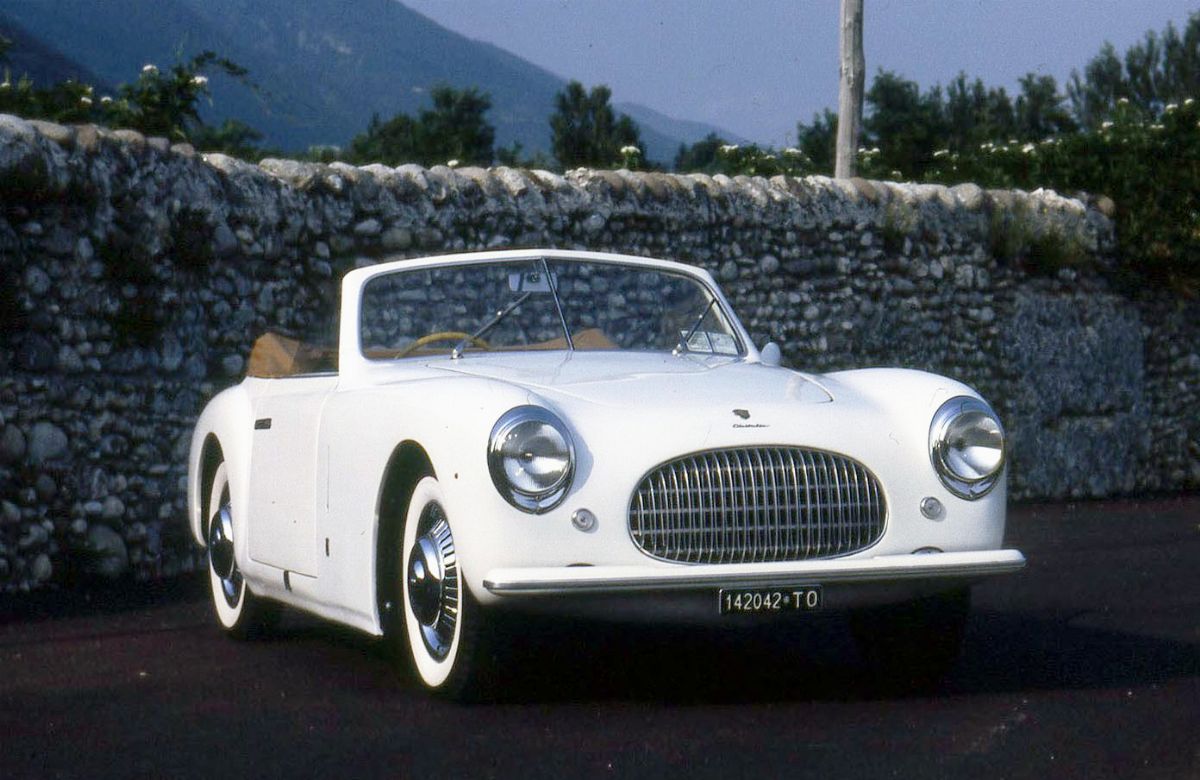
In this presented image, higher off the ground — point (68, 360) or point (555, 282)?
point (555, 282)

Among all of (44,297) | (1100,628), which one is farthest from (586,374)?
(44,297)

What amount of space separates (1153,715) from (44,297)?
6324 mm

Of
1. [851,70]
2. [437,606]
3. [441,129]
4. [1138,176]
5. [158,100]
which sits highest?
[441,129]

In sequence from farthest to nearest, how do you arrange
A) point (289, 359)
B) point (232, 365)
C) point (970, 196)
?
point (970, 196) → point (232, 365) → point (289, 359)

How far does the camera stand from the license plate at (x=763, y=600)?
5.03 metres

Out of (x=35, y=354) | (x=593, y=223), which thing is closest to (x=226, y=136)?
(x=593, y=223)

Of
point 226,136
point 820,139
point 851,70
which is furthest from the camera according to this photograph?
point 820,139

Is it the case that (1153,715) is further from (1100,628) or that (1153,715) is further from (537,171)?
(537,171)

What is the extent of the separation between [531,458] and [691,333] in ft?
5.91

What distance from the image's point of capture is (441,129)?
65.9 m

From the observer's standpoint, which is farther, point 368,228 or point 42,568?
point 368,228

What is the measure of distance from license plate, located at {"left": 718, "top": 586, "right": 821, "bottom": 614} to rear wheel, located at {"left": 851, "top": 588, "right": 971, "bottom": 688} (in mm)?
443

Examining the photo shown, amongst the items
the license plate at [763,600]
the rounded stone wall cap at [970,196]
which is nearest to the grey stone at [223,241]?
the license plate at [763,600]

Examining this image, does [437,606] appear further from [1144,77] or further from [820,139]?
[1144,77]
